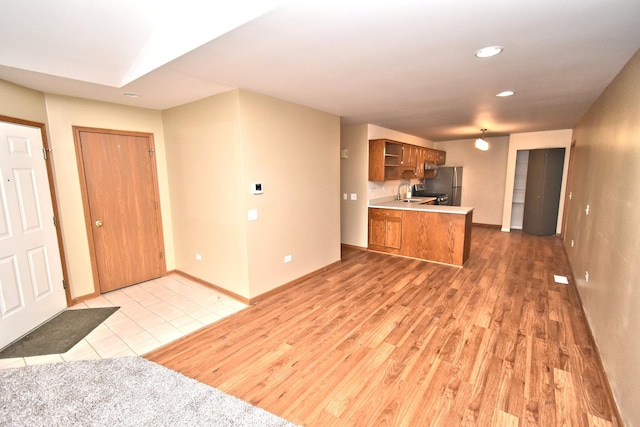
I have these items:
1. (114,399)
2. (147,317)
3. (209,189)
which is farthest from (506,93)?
(147,317)

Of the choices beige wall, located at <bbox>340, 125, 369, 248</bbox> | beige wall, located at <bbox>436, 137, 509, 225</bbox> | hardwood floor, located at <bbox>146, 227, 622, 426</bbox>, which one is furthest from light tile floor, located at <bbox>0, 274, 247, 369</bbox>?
beige wall, located at <bbox>436, 137, 509, 225</bbox>

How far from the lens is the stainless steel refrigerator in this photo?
25.0ft

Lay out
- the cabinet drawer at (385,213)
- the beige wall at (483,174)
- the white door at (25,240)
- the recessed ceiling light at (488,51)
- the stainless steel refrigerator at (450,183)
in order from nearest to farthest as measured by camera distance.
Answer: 1. the recessed ceiling light at (488,51)
2. the white door at (25,240)
3. the cabinet drawer at (385,213)
4. the beige wall at (483,174)
5. the stainless steel refrigerator at (450,183)

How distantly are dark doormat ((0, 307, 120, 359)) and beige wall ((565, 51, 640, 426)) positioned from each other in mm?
4259

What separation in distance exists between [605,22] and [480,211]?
6.74 metres

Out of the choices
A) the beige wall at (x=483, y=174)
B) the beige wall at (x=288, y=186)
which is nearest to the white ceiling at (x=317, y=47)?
the beige wall at (x=288, y=186)

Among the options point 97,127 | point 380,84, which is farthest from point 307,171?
point 97,127

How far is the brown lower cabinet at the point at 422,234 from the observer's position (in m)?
4.51

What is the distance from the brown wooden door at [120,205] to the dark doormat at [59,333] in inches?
23.2

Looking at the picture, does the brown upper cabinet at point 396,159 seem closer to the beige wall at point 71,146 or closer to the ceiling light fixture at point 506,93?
the ceiling light fixture at point 506,93

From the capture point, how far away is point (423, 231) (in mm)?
4832

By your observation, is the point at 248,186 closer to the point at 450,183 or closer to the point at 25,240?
the point at 25,240

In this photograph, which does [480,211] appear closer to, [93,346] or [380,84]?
[380,84]

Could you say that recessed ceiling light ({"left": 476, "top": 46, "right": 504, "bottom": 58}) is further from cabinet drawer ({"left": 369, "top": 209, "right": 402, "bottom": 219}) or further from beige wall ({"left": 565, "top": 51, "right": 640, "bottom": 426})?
cabinet drawer ({"left": 369, "top": 209, "right": 402, "bottom": 219})
